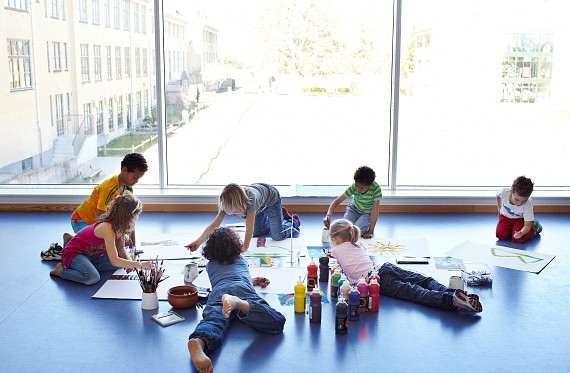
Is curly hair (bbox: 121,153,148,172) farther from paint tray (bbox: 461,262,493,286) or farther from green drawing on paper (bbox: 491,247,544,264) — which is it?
green drawing on paper (bbox: 491,247,544,264)

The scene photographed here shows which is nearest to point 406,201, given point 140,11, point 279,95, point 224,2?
point 279,95

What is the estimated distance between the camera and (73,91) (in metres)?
7.25

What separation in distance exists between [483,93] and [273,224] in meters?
2.95

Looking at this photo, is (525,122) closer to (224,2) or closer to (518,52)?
(518,52)

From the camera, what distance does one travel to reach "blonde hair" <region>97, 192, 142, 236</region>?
15.4ft

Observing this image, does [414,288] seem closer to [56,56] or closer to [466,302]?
[466,302]

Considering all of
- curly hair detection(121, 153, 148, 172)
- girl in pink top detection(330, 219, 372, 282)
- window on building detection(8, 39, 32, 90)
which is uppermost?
window on building detection(8, 39, 32, 90)

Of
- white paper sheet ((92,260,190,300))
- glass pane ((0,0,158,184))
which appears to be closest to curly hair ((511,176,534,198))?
white paper sheet ((92,260,190,300))

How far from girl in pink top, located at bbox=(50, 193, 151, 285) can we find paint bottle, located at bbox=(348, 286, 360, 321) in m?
1.33

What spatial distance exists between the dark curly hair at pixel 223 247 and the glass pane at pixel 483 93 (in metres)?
3.64

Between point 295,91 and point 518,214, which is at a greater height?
point 295,91

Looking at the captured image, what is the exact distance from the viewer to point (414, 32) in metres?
7.23

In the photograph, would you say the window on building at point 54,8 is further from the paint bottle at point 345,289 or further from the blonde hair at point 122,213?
the paint bottle at point 345,289

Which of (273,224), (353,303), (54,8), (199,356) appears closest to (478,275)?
(353,303)
